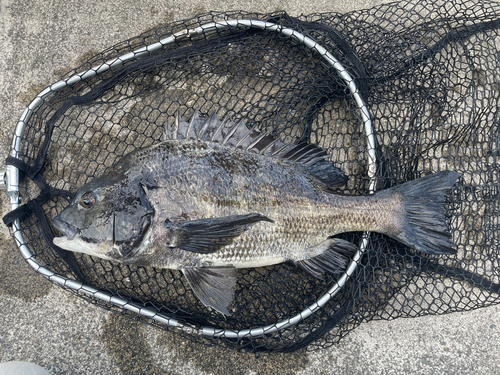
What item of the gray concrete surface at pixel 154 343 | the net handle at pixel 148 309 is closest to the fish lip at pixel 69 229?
the net handle at pixel 148 309

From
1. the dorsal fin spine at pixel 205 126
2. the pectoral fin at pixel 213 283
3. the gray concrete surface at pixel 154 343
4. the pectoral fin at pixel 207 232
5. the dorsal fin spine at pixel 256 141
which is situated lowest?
the gray concrete surface at pixel 154 343

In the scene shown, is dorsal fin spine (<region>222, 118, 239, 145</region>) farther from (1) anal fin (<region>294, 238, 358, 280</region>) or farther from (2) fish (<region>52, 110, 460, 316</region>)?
(1) anal fin (<region>294, 238, 358, 280</region>)

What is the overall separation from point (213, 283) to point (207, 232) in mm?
395

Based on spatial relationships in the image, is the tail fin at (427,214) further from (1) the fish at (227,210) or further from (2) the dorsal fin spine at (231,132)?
(2) the dorsal fin spine at (231,132)

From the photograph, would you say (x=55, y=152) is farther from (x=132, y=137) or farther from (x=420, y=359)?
(x=420, y=359)

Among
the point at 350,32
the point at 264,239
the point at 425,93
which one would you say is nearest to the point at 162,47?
the point at 350,32

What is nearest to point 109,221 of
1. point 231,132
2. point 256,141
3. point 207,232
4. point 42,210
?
point 207,232

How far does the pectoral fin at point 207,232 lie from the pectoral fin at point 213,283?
21 cm

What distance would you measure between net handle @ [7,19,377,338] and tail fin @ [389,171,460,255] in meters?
0.25

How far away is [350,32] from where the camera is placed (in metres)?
2.26

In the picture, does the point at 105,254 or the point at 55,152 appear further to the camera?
the point at 55,152

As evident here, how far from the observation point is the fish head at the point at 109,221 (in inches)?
72.4

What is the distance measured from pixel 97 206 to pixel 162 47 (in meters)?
1.17

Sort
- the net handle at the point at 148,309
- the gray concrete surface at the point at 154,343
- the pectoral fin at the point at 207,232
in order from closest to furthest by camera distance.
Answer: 1. the pectoral fin at the point at 207,232
2. the net handle at the point at 148,309
3. the gray concrete surface at the point at 154,343
